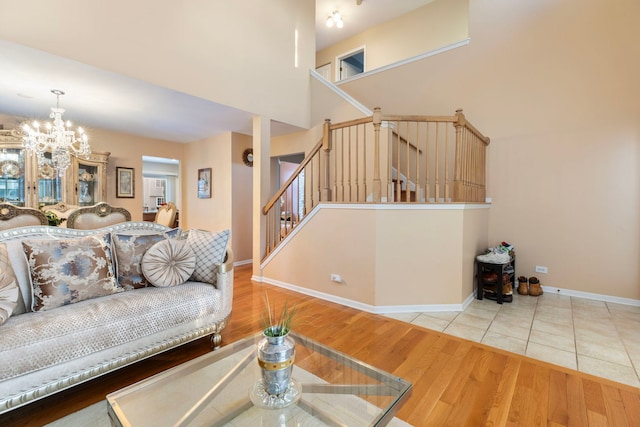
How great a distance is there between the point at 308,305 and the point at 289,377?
2.01m

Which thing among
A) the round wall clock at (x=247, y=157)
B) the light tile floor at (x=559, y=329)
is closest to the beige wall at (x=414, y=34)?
the round wall clock at (x=247, y=157)

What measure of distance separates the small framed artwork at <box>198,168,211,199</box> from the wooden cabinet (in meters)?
1.51

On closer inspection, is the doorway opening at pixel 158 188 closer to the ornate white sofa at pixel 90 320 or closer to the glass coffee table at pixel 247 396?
the ornate white sofa at pixel 90 320

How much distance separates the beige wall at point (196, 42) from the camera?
8.04 ft

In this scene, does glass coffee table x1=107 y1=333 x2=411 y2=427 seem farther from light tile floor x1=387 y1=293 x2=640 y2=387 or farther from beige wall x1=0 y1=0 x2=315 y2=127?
beige wall x1=0 y1=0 x2=315 y2=127

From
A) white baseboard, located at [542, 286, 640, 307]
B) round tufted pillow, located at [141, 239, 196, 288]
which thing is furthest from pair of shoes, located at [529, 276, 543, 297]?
round tufted pillow, located at [141, 239, 196, 288]

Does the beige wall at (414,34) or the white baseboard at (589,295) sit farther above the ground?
the beige wall at (414,34)

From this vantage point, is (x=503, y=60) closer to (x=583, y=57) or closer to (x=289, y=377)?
(x=583, y=57)

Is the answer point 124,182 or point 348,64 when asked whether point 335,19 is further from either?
point 124,182

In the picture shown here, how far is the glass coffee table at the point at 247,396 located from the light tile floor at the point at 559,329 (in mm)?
1555

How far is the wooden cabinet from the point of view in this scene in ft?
12.5

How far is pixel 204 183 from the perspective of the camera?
561 cm

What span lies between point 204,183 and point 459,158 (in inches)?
179

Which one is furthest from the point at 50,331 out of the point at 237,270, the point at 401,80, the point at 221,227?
the point at 401,80
